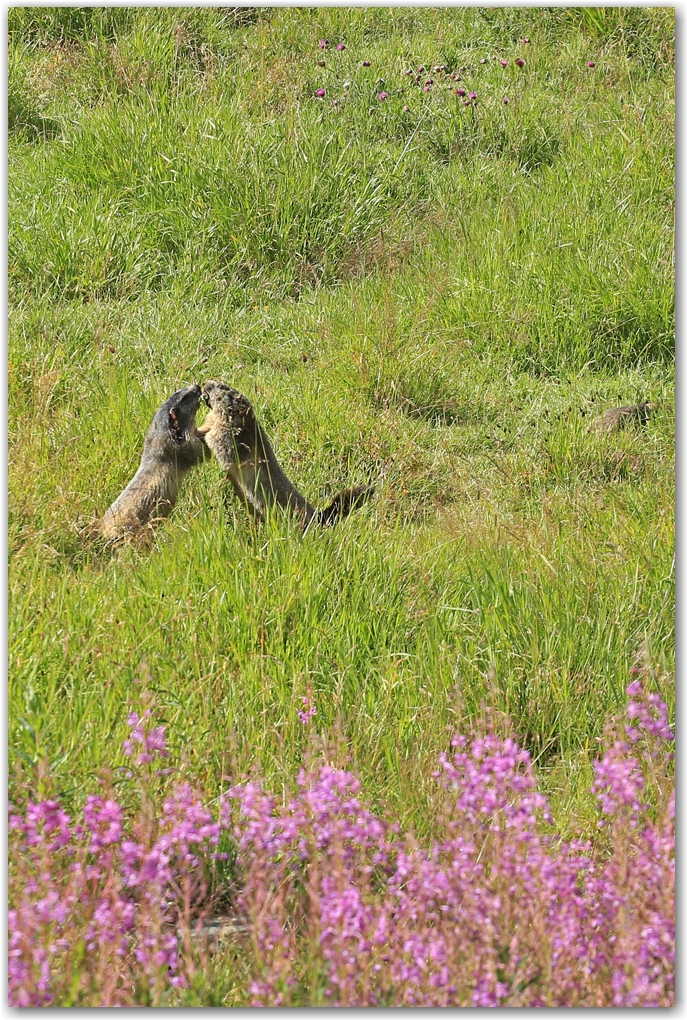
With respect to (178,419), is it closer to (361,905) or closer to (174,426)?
(174,426)

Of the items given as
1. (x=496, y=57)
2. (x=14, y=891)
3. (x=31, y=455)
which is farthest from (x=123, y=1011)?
(x=496, y=57)

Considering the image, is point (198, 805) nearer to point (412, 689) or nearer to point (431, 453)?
point (412, 689)

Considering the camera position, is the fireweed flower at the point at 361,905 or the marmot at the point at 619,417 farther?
the marmot at the point at 619,417

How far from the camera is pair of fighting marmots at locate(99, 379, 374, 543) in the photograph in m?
3.99

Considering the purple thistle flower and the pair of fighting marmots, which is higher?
the pair of fighting marmots

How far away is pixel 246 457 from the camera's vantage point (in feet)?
13.3

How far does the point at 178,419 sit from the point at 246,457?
0.96 feet

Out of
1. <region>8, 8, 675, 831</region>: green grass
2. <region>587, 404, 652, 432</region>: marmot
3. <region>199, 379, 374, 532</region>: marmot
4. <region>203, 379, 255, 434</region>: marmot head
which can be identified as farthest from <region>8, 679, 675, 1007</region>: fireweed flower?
<region>587, 404, 652, 432</region>: marmot

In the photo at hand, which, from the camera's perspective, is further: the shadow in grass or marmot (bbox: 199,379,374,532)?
the shadow in grass

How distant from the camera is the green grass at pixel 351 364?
310 centimetres

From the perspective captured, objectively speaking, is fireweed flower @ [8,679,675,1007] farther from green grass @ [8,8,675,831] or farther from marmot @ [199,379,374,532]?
marmot @ [199,379,374,532]

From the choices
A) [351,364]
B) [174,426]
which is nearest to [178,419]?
[174,426]

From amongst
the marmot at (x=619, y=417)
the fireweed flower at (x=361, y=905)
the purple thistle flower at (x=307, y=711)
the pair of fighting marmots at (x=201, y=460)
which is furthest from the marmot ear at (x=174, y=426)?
the marmot at (x=619, y=417)

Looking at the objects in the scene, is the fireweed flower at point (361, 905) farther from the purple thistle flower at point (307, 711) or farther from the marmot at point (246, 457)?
the marmot at point (246, 457)
